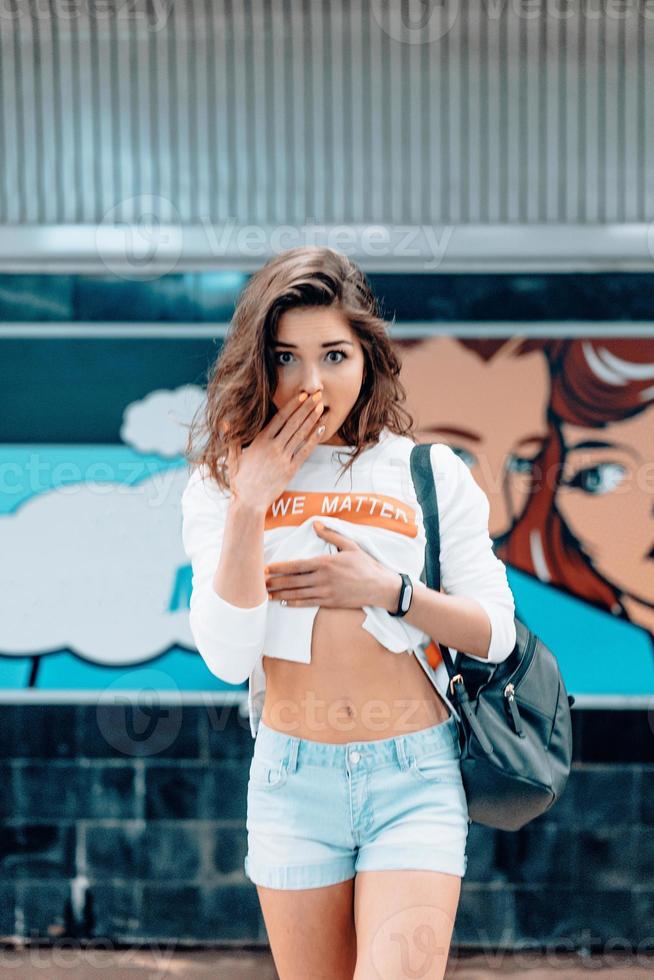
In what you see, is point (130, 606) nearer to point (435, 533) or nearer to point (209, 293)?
point (209, 293)

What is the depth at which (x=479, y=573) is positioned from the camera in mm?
1882

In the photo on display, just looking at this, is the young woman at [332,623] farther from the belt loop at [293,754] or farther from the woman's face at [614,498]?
the woman's face at [614,498]

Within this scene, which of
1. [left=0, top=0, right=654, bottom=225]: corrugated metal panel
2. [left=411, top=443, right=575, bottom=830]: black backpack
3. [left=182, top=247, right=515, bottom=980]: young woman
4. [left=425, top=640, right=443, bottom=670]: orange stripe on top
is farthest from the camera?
[left=0, top=0, right=654, bottom=225]: corrugated metal panel

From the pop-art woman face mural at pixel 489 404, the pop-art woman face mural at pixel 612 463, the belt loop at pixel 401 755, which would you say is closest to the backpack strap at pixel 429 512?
the belt loop at pixel 401 755

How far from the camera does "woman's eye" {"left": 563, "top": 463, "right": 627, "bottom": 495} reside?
342 centimetres

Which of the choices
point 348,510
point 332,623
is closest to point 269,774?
point 332,623

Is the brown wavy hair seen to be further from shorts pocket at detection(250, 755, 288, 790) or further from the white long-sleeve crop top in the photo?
shorts pocket at detection(250, 755, 288, 790)

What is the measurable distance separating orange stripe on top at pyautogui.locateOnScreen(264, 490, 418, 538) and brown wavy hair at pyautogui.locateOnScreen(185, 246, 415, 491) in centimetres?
8

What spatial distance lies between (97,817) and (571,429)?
2301mm

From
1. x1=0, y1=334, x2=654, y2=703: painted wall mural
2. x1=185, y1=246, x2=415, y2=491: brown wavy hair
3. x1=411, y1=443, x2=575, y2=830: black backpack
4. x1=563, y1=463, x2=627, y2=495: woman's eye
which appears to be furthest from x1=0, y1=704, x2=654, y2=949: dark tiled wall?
x1=185, y1=246, x2=415, y2=491: brown wavy hair

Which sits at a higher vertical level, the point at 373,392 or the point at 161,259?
the point at 161,259

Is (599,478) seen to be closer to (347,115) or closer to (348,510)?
(347,115)

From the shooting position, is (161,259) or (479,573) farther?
(161,259)

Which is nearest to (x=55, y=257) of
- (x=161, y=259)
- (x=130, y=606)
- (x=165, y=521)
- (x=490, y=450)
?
(x=161, y=259)
